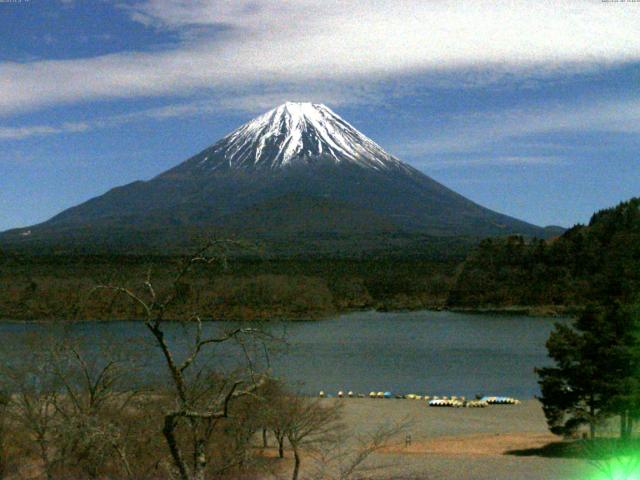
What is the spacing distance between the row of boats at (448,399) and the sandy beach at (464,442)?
587 millimetres

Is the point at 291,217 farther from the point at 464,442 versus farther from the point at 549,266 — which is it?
the point at 464,442

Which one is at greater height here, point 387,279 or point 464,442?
point 387,279

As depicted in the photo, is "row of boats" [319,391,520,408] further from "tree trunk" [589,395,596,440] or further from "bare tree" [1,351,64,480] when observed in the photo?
"bare tree" [1,351,64,480]

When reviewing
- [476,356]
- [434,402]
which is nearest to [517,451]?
[434,402]

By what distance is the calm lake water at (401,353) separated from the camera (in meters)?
37.5

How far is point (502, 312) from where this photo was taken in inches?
3617

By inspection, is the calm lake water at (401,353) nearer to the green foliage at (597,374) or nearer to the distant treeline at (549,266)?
the green foliage at (597,374)

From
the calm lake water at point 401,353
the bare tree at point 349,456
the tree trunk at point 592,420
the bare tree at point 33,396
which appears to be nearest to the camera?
the bare tree at point 33,396

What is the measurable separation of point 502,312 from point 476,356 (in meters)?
42.2

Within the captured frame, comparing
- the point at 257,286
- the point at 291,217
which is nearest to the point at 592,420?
the point at 257,286

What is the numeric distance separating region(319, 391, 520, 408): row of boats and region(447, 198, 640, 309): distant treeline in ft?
188

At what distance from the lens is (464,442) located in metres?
25.6

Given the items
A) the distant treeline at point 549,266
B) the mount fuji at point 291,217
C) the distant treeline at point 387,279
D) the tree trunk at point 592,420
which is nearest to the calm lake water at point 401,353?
the distant treeline at point 387,279

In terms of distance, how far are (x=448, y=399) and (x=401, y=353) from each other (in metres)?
17.9
